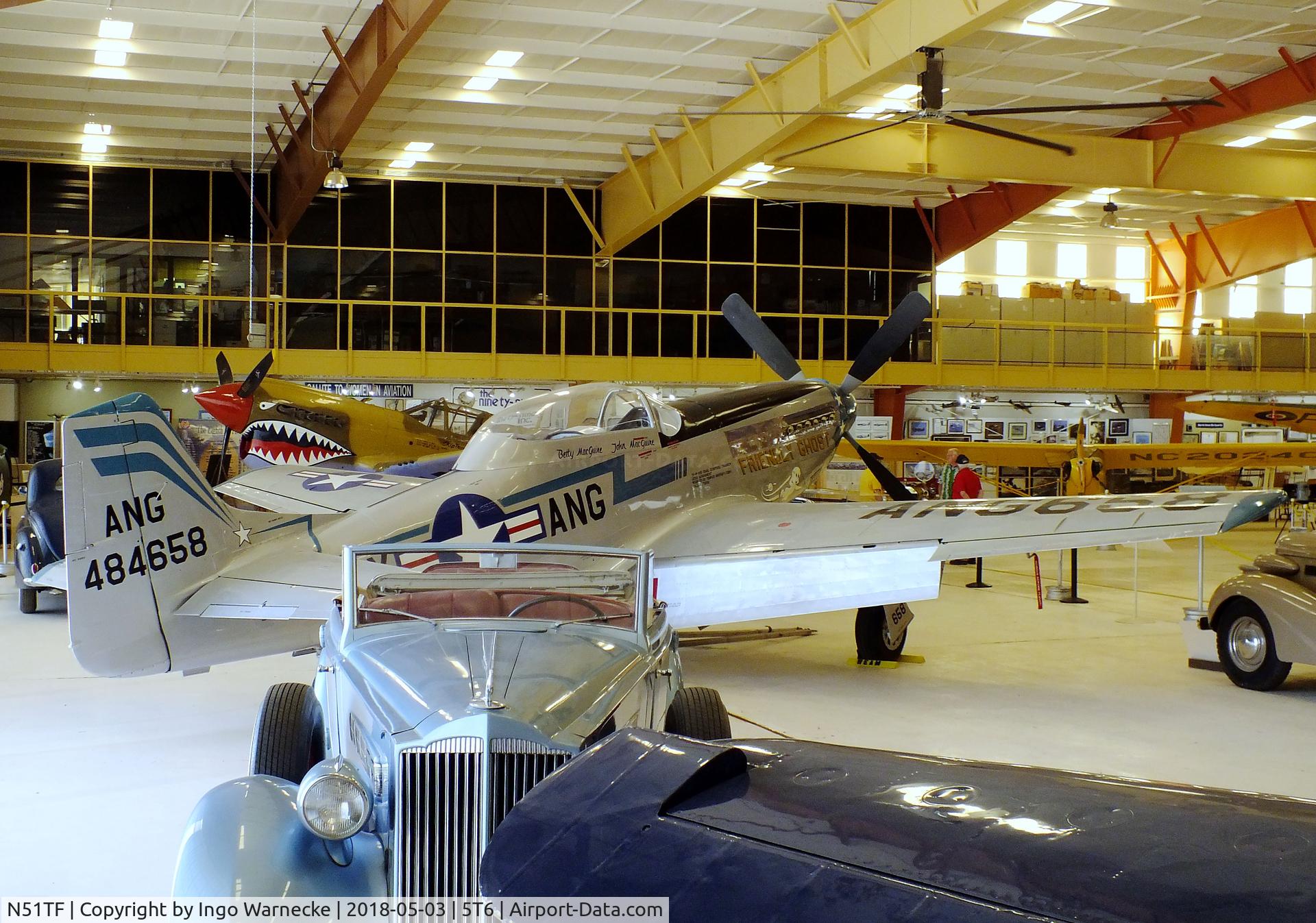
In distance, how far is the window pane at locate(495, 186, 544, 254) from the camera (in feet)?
80.3

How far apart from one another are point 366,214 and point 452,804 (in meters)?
22.3

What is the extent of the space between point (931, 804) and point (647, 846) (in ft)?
1.35

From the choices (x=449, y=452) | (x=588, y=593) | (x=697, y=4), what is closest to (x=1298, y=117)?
(x=697, y=4)

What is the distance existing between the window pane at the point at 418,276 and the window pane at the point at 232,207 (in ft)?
9.09

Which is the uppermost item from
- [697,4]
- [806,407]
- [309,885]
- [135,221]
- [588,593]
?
[697,4]

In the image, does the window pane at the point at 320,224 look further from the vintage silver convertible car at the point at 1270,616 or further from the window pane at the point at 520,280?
the vintage silver convertible car at the point at 1270,616

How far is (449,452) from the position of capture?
15.9 metres

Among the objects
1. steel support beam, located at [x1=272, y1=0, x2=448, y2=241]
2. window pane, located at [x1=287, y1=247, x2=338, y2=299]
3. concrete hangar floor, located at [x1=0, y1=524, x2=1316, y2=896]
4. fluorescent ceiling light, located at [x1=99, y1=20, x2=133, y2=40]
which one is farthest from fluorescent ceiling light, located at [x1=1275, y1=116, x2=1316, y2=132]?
fluorescent ceiling light, located at [x1=99, y1=20, x2=133, y2=40]

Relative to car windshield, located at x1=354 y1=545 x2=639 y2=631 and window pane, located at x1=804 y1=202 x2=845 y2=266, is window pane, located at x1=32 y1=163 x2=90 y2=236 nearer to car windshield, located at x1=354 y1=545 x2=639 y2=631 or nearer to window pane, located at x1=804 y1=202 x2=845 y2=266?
window pane, located at x1=804 y1=202 x2=845 y2=266

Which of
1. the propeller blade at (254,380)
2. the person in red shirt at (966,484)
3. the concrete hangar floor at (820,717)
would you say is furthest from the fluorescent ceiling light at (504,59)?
the concrete hangar floor at (820,717)

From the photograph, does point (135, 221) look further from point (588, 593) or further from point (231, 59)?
point (588, 593)

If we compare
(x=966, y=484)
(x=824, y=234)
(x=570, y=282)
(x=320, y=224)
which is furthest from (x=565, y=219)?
(x=966, y=484)

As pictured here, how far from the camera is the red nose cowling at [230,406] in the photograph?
1521 cm

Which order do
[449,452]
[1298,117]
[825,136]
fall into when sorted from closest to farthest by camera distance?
[449,452] < [825,136] < [1298,117]
